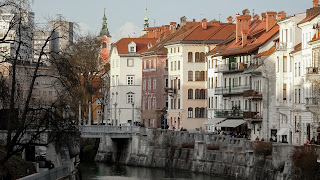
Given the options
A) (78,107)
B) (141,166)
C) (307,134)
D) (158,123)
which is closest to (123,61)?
(158,123)

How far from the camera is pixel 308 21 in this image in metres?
75.8

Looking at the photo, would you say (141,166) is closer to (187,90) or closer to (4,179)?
(187,90)

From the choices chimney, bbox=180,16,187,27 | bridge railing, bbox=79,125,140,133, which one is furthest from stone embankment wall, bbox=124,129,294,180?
chimney, bbox=180,16,187,27

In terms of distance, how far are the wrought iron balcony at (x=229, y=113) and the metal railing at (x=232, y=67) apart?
405 cm

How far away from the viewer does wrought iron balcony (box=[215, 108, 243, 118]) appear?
97.8 m

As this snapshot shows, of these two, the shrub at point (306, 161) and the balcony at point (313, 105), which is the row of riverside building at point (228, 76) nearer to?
the balcony at point (313, 105)

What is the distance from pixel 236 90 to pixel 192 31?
1836 centimetres

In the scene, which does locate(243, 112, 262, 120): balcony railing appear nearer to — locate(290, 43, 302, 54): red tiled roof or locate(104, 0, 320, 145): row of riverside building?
locate(104, 0, 320, 145): row of riverside building

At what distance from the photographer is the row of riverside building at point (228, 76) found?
79.2 metres

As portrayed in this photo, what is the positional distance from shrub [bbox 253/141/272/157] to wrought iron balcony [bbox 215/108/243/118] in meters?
26.0

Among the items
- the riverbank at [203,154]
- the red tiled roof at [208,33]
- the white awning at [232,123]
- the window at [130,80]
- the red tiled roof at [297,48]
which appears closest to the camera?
the riverbank at [203,154]

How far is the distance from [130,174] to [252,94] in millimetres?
13425

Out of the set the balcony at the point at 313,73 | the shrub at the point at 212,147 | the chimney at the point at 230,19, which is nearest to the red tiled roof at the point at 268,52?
the shrub at the point at 212,147

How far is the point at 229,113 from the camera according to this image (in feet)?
330
